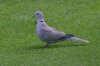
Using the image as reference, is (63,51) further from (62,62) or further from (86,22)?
(86,22)

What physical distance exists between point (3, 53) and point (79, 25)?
12.6ft

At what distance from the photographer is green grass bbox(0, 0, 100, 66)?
9.23 metres

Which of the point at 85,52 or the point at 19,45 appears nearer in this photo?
the point at 85,52

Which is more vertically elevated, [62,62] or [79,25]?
[79,25]

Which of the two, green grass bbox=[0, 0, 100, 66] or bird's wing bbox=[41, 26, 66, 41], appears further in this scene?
bird's wing bbox=[41, 26, 66, 41]

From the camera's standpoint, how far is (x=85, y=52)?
32.4ft

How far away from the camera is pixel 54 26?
44.4ft

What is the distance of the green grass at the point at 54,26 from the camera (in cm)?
923

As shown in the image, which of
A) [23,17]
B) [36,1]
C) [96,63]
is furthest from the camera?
[36,1]

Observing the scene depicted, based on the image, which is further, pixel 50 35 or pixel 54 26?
pixel 54 26

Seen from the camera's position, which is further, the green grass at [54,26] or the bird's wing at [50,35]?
the bird's wing at [50,35]

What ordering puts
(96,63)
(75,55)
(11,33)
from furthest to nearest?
(11,33), (75,55), (96,63)

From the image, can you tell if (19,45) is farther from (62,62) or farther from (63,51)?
(62,62)

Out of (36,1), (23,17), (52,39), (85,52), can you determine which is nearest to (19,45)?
(52,39)
